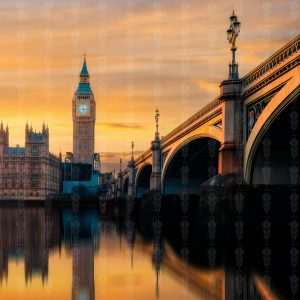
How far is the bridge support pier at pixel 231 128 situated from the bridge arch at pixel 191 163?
1122 centimetres

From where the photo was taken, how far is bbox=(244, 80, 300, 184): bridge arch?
2464 cm

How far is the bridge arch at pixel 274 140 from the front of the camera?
80.8 feet

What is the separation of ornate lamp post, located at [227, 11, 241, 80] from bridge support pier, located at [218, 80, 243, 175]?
0.63 metres

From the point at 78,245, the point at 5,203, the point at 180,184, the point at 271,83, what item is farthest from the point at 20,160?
the point at 271,83

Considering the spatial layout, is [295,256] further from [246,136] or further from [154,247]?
[154,247]

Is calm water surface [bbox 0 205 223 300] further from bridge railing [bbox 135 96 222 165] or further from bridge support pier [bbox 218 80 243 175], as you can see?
bridge railing [bbox 135 96 222 165]

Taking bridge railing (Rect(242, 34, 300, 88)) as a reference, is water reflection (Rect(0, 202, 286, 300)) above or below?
below

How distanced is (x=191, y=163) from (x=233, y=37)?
84.0ft

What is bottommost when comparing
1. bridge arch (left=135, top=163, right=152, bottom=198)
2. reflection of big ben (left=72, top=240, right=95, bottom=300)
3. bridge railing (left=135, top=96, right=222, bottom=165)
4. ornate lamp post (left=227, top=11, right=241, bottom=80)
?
reflection of big ben (left=72, top=240, right=95, bottom=300)

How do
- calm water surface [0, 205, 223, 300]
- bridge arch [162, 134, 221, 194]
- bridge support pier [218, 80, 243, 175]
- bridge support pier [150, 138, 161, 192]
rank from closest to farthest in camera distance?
calm water surface [0, 205, 223, 300] < bridge support pier [218, 80, 243, 175] < bridge arch [162, 134, 221, 194] < bridge support pier [150, 138, 161, 192]

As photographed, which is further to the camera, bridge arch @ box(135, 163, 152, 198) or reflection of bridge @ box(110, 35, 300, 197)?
bridge arch @ box(135, 163, 152, 198)

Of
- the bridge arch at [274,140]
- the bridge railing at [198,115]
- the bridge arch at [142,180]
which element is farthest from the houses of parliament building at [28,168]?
the bridge arch at [274,140]

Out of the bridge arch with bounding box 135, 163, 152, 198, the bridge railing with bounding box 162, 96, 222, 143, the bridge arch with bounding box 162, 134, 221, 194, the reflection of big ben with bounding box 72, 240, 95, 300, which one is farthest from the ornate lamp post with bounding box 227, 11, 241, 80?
the bridge arch with bounding box 135, 163, 152, 198

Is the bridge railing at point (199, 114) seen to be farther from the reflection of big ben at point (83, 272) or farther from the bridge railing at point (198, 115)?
the reflection of big ben at point (83, 272)
